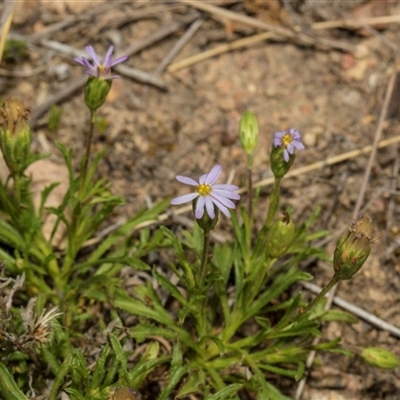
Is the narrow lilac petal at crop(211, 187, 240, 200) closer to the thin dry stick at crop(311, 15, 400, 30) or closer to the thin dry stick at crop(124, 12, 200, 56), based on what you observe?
the thin dry stick at crop(124, 12, 200, 56)

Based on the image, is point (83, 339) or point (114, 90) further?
point (114, 90)

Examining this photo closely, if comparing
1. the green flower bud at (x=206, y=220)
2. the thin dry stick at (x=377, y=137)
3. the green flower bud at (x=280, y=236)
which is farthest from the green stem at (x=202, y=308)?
the thin dry stick at (x=377, y=137)

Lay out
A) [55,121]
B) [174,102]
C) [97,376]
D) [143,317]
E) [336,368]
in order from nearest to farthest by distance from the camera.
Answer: [97,376] → [143,317] → [336,368] → [55,121] → [174,102]

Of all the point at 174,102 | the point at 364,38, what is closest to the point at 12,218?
the point at 174,102

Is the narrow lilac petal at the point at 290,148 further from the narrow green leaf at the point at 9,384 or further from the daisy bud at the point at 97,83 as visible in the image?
the narrow green leaf at the point at 9,384

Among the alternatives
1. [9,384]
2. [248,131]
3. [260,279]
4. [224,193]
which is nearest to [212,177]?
[224,193]

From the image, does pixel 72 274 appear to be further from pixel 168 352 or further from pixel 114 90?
pixel 114 90
